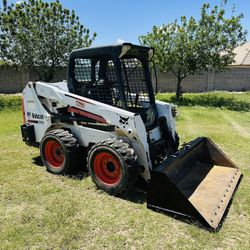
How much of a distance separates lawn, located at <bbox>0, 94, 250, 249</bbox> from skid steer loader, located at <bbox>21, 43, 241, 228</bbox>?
0.18 meters

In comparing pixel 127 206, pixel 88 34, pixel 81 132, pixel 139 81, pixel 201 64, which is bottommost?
pixel 127 206

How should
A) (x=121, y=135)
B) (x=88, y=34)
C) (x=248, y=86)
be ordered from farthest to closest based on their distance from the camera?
(x=248, y=86)
(x=88, y=34)
(x=121, y=135)

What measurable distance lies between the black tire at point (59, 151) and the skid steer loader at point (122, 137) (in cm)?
2

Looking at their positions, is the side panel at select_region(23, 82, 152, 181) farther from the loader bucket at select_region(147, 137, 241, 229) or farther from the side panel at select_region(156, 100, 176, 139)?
the side panel at select_region(156, 100, 176, 139)

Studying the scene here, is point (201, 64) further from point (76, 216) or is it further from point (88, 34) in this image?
point (76, 216)

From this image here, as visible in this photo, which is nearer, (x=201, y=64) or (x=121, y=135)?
(x=121, y=135)

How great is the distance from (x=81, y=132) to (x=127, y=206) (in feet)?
4.87

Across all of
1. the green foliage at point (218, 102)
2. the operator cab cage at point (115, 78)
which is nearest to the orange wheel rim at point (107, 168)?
the operator cab cage at point (115, 78)

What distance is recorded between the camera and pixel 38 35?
1256 centimetres

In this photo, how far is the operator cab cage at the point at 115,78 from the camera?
4148 millimetres

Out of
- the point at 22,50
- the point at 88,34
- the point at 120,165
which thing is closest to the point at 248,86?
the point at 88,34

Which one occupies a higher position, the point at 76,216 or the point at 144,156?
the point at 144,156

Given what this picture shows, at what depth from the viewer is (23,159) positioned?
5.60m

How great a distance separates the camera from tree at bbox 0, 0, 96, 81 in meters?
12.6
